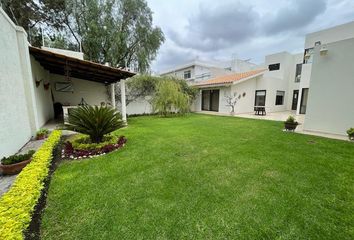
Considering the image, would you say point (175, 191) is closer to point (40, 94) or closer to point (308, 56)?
point (40, 94)

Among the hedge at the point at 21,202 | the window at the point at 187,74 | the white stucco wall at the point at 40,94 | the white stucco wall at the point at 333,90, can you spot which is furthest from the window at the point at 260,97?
the hedge at the point at 21,202

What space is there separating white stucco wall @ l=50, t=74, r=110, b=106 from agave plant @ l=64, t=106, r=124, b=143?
27.4 feet

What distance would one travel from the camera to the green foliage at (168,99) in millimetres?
13281

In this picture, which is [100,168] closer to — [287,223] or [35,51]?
[287,223]

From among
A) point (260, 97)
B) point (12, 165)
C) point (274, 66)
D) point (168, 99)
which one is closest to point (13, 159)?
point (12, 165)

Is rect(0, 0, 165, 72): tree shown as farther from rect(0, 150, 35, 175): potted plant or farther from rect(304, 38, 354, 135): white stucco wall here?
rect(0, 150, 35, 175): potted plant

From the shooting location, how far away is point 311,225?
225 centimetres

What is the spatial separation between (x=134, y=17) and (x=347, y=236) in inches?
727

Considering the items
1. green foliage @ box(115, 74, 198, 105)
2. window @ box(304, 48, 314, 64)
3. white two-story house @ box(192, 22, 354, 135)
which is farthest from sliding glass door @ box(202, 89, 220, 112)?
window @ box(304, 48, 314, 64)

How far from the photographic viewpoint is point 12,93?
448 cm

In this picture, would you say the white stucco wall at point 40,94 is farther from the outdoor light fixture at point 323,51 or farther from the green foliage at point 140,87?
the outdoor light fixture at point 323,51

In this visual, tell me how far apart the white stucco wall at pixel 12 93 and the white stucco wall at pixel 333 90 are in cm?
1077

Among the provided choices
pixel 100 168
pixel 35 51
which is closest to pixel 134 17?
pixel 35 51

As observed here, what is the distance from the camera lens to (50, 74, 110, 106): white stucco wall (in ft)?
38.8
